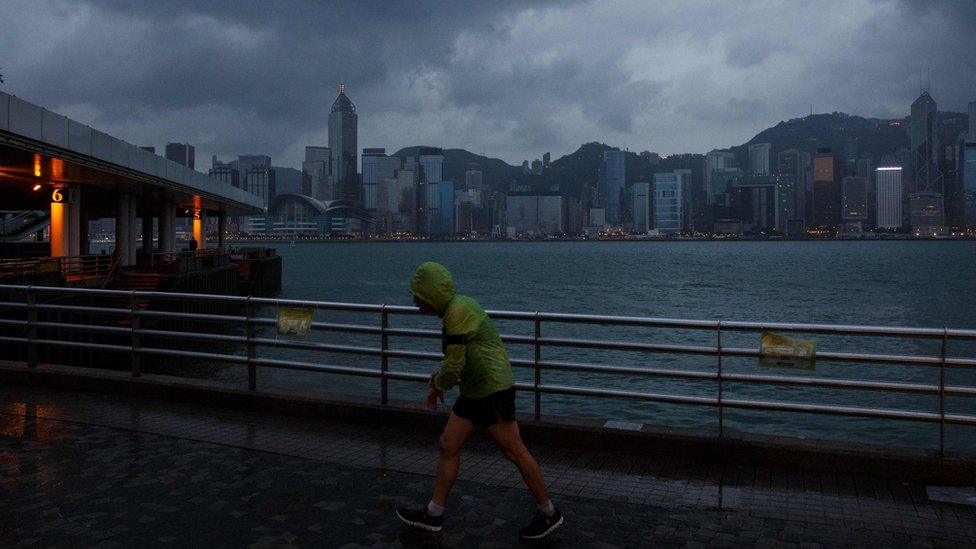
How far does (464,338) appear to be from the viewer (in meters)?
5.00

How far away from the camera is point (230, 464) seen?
659 centimetres

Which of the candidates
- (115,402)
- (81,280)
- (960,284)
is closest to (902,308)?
(960,284)

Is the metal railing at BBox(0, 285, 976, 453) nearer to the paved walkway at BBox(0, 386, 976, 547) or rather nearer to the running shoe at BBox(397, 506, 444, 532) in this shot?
the paved walkway at BBox(0, 386, 976, 547)

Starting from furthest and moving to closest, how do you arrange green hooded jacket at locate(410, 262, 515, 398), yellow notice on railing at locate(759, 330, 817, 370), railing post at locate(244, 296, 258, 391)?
railing post at locate(244, 296, 258, 391) → yellow notice on railing at locate(759, 330, 817, 370) → green hooded jacket at locate(410, 262, 515, 398)

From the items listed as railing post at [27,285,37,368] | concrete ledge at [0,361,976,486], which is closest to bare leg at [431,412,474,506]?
concrete ledge at [0,361,976,486]

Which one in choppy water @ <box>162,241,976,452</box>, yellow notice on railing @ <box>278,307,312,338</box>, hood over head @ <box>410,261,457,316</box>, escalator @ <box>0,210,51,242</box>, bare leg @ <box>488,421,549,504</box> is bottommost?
choppy water @ <box>162,241,976,452</box>

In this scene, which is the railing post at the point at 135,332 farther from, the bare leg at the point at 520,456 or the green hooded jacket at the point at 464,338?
the bare leg at the point at 520,456

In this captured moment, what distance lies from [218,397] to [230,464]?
8.25ft

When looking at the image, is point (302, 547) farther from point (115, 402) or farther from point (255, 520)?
point (115, 402)

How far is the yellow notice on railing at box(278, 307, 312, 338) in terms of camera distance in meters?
8.17

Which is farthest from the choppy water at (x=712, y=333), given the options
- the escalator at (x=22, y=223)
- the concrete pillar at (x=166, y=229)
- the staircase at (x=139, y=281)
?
the escalator at (x=22, y=223)

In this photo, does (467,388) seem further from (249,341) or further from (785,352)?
(249,341)

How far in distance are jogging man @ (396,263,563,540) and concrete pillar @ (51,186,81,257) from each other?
2945cm

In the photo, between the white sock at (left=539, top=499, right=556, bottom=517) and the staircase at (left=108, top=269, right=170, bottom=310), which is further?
the staircase at (left=108, top=269, right=170, bottom=310)
